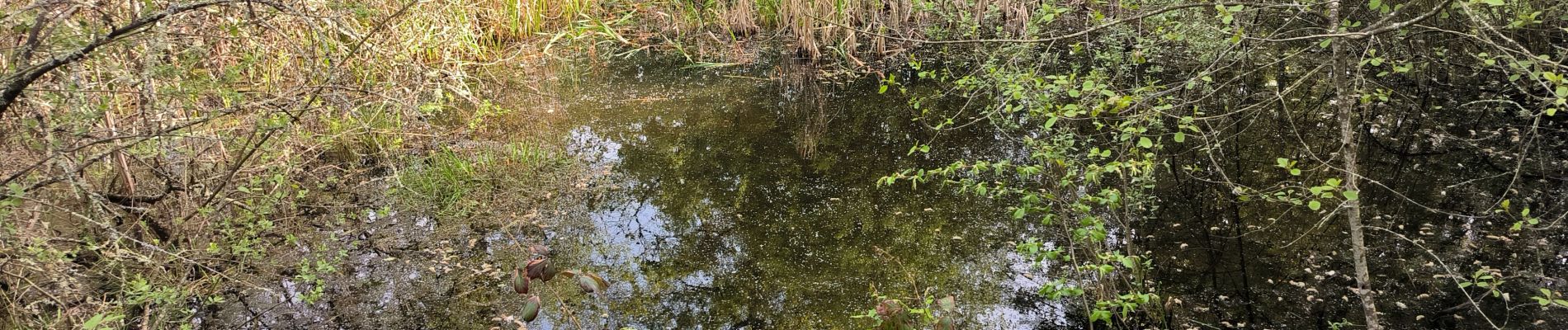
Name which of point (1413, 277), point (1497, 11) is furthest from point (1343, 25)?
point (1497, 11)

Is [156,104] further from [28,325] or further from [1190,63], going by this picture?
[1190,63]

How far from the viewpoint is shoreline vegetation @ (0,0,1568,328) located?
2201mm

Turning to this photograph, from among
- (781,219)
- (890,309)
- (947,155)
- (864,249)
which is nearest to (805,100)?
(947,155)

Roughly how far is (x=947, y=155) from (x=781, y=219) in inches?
41.7

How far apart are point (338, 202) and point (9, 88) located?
193cm

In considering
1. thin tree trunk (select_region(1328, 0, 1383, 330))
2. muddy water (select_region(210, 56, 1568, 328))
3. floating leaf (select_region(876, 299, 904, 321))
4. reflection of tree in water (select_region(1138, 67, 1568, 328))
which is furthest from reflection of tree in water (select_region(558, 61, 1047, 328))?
thin tree trunk (select_region(1328, 0, 1383, 330))

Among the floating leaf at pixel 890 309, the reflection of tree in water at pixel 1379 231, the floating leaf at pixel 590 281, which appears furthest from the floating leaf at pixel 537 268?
the reflection of tree in water at pixel 1379 231

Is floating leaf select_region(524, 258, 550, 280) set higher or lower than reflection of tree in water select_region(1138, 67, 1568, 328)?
higher

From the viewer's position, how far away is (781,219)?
11.9ft

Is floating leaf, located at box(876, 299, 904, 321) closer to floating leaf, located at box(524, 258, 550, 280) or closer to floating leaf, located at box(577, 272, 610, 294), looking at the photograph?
floating leaf, located at box(577, 272, 610, 294)

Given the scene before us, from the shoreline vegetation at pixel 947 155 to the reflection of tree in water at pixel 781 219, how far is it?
0.57 feet

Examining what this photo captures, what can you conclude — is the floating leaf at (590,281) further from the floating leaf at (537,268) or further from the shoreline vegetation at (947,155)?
the shoreline vegetation at (947,155)

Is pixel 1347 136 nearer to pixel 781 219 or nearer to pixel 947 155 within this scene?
pixel 781 219

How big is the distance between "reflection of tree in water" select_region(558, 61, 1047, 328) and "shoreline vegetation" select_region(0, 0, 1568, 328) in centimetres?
17
